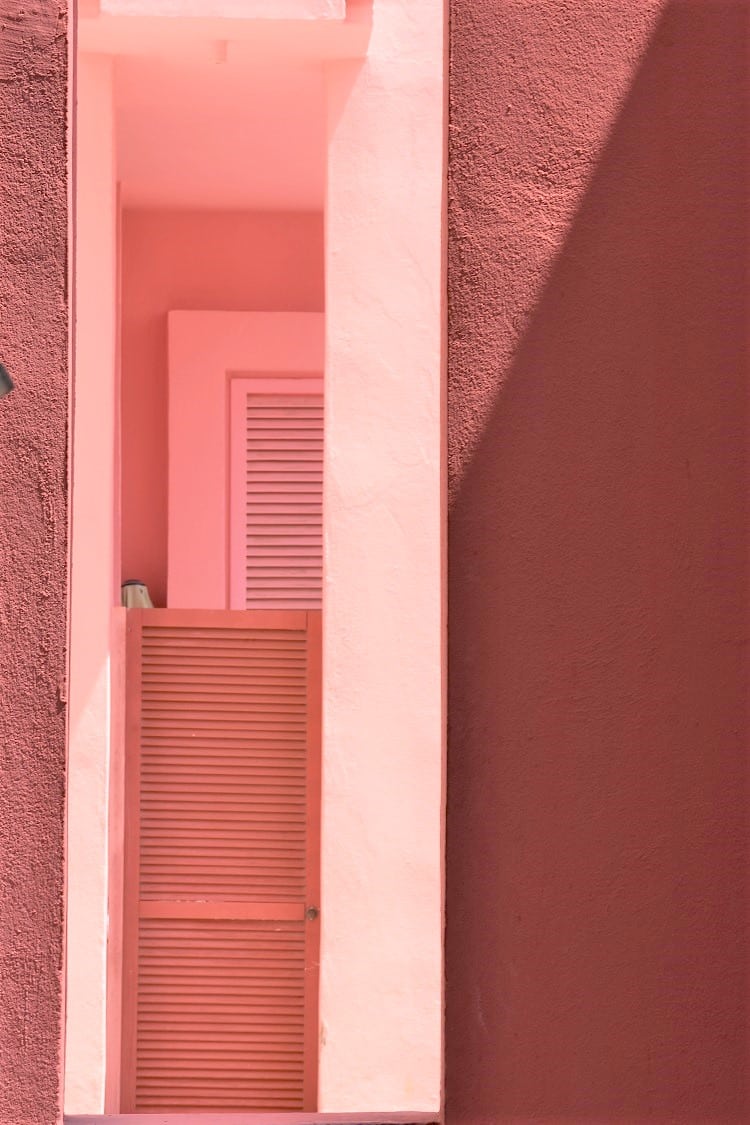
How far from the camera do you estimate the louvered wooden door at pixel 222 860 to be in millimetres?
6078

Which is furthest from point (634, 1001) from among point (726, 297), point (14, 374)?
point (14, 374)

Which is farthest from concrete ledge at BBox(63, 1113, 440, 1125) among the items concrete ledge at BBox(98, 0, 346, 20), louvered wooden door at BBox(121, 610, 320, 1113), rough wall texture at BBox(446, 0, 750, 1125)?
concrete ledge at BBox(98, 0, 346, 20)

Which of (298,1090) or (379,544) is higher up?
(379,544)

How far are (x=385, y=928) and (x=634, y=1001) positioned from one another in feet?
10.4

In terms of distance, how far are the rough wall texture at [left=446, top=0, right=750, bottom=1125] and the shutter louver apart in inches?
231

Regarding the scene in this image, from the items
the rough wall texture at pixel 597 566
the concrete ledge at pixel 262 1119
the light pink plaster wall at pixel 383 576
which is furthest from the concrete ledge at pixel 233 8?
the concrete ledge at pixel 262 1119

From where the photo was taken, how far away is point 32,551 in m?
2.77

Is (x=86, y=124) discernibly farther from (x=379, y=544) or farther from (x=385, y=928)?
(x=385, y=928)

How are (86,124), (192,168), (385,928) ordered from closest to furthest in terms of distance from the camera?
(385,928) < (86,124) < (192,168)

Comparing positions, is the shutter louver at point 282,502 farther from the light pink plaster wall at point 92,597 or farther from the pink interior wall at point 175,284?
the light pink plaster wall at point 92,597

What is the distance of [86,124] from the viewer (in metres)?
6.38

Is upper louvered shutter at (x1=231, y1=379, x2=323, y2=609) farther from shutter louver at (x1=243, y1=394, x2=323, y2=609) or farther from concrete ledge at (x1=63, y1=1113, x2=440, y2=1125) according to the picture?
concrete ledge at (x1=63, y1=1113, x2=440, y2=1125)

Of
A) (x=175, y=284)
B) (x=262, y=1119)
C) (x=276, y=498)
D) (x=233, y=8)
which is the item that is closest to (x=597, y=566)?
(x=262, y=1119)

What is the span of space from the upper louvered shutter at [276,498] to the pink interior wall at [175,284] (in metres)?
0.45
